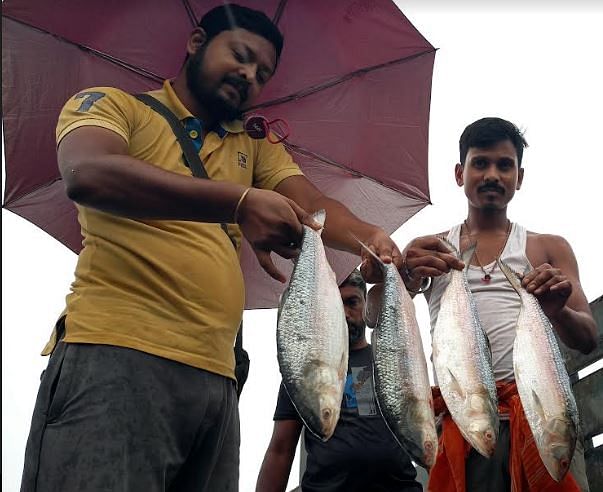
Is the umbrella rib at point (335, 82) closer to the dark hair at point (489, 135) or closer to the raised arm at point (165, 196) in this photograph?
the dark hair at point (489, 135)

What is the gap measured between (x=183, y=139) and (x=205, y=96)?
254 mm

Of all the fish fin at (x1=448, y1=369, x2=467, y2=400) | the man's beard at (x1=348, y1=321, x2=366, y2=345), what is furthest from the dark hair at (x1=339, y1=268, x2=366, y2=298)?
the fish fin at (x1=448, y1=369, x2=467, y2=400)

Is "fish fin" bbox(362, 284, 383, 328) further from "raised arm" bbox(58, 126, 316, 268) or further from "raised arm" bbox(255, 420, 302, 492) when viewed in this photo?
"raised arm" bbox(255, 420, 302, 492)

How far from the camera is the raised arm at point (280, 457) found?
4.28m

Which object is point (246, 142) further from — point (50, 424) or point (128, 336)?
point (50, 424)

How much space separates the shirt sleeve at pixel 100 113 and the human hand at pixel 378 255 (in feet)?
2.69

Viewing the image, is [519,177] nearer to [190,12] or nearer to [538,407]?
[538,407]

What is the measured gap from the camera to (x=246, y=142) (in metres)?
2.74

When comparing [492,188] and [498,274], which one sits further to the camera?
[492,188]

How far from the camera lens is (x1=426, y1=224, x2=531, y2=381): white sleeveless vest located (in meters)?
3.04

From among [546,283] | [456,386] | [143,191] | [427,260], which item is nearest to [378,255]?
[427,260]

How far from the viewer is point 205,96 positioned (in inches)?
104

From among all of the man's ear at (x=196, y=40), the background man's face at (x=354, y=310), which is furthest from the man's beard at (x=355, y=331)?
the man's ear at (x=196, y=40)

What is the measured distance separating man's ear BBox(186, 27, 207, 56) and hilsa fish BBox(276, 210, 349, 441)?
98 centimetres
